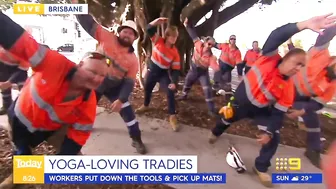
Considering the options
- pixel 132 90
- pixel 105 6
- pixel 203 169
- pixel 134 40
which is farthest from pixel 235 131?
pixel 105 6

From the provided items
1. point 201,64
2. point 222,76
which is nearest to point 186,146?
point 222,76

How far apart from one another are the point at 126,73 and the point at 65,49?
0.24m

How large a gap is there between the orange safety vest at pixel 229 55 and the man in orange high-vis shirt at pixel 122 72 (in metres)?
0.42

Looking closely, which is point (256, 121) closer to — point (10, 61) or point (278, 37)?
point (278, 37)

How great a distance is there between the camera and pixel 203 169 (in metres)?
1.04

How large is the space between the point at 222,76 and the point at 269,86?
32cm

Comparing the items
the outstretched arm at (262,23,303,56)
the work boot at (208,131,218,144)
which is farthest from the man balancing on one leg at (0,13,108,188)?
the outstretched arm at (262,23,303,56)

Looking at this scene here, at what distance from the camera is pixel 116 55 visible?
1.04m

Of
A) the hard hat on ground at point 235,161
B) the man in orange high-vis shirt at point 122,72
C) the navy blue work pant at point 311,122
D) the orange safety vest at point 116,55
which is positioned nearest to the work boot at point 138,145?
the man in orange high-vis shirt at point 122,72

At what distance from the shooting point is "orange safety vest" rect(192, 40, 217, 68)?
1.44m

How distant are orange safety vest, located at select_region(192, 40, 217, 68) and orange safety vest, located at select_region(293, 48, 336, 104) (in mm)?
473

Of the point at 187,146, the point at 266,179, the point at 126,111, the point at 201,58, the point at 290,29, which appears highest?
the point at 290,29

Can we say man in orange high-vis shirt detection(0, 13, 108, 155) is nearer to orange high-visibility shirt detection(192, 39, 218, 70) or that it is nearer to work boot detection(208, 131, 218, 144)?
work boot detection(208, 131, 218, 144)

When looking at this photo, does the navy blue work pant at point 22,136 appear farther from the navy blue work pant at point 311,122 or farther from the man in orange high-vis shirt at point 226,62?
the navy blue work pant at point 311,122
